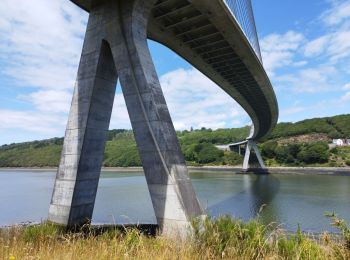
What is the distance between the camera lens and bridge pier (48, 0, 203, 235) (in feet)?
37.2

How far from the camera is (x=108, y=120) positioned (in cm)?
1399

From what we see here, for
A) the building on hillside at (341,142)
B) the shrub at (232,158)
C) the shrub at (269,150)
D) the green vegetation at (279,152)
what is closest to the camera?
the green vegetation at (279,152)

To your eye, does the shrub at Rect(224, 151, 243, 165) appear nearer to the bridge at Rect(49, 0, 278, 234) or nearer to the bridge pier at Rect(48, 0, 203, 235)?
the bridge at Rect(49, 0, 278, 234)

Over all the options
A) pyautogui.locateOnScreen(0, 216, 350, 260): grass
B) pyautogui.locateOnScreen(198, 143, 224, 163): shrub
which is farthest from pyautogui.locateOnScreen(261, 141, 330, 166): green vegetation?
pyautogui.locateOnScreen(0, 216, 350, 260): grass

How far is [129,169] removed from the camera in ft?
379

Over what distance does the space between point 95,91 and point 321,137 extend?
122 meters

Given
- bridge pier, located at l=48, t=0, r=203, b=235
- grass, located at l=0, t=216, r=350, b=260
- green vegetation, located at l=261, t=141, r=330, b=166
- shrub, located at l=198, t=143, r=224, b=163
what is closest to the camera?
grass, located at l=0, t=216, r=350, b=260

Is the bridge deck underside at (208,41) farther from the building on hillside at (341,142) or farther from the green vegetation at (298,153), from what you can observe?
the building on hillside at (341,142)

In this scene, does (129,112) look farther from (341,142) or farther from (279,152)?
(341,142)

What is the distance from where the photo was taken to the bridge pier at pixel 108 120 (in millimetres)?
11336

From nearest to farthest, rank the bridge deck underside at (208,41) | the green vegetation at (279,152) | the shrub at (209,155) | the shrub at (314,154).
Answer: the bridge deck underside at (208,41) → the shrub at (314,154) → the green vegetation at (279,152) → the shrub at (209,155)

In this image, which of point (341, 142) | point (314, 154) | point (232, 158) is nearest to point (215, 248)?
point (314, 154)

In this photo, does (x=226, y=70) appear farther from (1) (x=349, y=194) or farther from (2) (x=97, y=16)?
(1) (x=349, y=194)

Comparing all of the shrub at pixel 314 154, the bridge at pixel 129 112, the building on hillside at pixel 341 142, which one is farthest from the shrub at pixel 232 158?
the bridge at pixel 129 112
